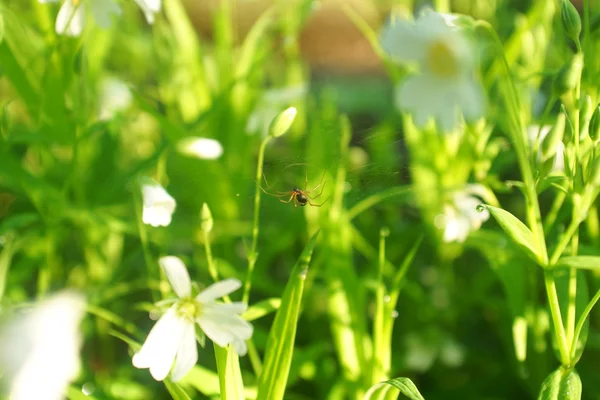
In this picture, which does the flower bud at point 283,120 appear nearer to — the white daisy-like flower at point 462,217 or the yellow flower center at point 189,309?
the yellow flower center at point 189,309

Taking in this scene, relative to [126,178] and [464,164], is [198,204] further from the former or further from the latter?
[464,164]

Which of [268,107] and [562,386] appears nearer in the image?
[562,386]

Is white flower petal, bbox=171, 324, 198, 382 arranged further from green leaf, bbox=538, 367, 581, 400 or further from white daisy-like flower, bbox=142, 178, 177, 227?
green leaf, bbox=538, 367, 581, 400

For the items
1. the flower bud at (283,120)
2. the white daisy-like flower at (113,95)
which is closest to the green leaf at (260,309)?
the flower bud at (283,120)

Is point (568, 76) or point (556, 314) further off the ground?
point (568, 76)

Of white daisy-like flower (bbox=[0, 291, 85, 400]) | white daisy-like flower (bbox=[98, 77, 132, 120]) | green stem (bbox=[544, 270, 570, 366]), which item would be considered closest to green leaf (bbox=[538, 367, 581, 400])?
green stem (bbox=[544, 270, 570, 366])

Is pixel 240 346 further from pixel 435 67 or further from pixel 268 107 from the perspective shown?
pixel 268 107

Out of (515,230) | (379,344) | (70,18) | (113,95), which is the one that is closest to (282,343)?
(379,344)
